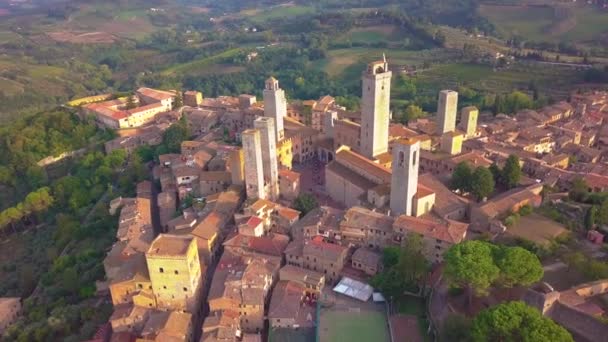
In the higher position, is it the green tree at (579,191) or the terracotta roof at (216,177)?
the green tree at (579,191)

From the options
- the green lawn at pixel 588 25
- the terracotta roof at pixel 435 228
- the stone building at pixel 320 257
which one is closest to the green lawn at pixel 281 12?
the green lawn at pixel 588 25

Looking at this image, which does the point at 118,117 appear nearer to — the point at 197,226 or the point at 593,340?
the point at 197,226

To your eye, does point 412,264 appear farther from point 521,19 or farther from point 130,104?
point 521,19

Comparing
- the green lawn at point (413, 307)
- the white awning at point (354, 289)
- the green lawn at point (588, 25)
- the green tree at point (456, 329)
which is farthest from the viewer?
the green lawn at point (588, 25)

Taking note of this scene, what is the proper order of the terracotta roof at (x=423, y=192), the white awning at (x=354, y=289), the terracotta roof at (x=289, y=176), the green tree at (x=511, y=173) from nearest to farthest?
the white awning at (x=354, y=289)
the terracotta roof at (x=423, y=192)
the green tree at (x=511, y=173)
the terracotta roof at (x=289, y=176)

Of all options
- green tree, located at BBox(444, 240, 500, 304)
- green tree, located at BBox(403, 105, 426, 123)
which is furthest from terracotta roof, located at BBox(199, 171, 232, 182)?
green tree, located at BBox(403, 105, 426, 123)

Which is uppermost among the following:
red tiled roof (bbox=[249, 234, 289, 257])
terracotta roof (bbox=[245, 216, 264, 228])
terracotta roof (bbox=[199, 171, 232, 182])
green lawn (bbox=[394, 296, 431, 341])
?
terracotta roof (bbox=[199, 171, 232, 182])

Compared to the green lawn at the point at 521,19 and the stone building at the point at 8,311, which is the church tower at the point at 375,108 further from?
the green lawn at the point at 521,19

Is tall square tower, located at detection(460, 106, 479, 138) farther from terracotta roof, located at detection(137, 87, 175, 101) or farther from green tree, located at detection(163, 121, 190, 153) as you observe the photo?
terracotta roof, located at detection(137, 87, 175, 101)
